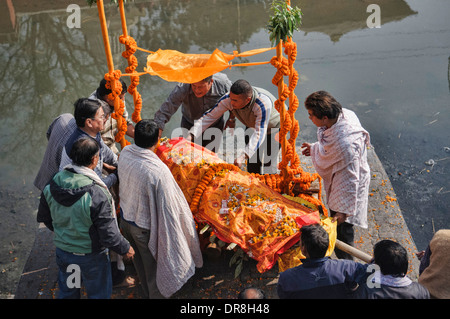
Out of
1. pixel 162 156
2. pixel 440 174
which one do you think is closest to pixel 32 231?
pixel 162 156

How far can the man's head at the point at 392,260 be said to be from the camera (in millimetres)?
2650

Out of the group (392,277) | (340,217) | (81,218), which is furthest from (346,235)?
(81,218)

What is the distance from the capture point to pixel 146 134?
318cm

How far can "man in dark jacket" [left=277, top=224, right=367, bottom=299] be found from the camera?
108 inches

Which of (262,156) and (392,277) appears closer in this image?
(392,277)

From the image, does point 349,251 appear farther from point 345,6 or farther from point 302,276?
point 345,6

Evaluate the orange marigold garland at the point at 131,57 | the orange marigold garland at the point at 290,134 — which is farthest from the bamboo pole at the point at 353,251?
the orange marigold garland at the point at 131,57

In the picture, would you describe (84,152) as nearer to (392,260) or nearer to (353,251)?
(392,260)

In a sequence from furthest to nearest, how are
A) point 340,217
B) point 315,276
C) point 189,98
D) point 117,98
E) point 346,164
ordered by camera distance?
point 189,98 → point 117,98 → point 340,217 → point 346,164 → point 315,276

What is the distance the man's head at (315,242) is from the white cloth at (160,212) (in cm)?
110

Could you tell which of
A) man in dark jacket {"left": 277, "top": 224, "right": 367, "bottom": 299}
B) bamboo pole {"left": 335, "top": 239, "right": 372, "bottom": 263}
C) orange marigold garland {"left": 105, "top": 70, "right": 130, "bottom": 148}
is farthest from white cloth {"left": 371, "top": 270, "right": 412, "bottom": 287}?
orange marigold garland {"left": 105, "top": 70, "right": 130, "bottom": 148}

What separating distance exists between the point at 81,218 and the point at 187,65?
1.82m

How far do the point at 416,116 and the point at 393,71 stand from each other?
174 cm

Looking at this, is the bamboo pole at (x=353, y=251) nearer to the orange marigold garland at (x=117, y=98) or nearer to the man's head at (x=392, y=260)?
the man's head at (x=392, y=260)
